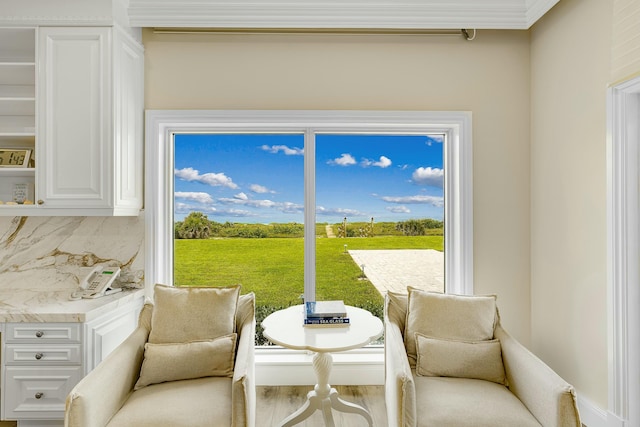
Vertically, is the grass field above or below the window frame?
below

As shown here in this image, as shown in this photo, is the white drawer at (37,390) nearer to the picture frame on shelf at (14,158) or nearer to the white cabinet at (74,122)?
the white cabinet at (74,122)

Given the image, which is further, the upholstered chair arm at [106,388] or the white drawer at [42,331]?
the white drawer at [42,331]

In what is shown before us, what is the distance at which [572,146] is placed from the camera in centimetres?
237

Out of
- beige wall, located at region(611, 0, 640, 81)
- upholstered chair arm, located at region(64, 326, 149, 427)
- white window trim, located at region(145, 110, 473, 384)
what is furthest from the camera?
white window trim, located at region(145, 110, 473, 384)

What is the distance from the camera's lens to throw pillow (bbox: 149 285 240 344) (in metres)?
2.07

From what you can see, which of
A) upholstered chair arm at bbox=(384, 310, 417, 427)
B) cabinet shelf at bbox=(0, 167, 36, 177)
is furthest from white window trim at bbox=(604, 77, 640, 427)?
cabinet shelf at bbox=(0, 167, 36, 177)

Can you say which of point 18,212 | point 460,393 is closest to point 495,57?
point 460,393

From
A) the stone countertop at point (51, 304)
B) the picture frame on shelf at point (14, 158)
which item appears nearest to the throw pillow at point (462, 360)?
the stone countertop at point (51, 304)

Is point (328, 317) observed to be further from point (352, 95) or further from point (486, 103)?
point (486, 103)

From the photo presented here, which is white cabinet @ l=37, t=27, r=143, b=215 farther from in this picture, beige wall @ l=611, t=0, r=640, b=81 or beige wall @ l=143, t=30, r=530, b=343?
beige wall @ l=611, t=0, r=640, b=81

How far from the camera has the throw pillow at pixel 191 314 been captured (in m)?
2.07

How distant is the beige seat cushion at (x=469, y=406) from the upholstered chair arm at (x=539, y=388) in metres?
0.04

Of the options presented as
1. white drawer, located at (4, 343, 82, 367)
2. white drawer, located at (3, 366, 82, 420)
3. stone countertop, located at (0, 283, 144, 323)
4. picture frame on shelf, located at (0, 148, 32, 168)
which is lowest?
white drawer, located at (3, 366, 82, 420)

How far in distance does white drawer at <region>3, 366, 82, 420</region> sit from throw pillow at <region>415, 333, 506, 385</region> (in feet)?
6.11
